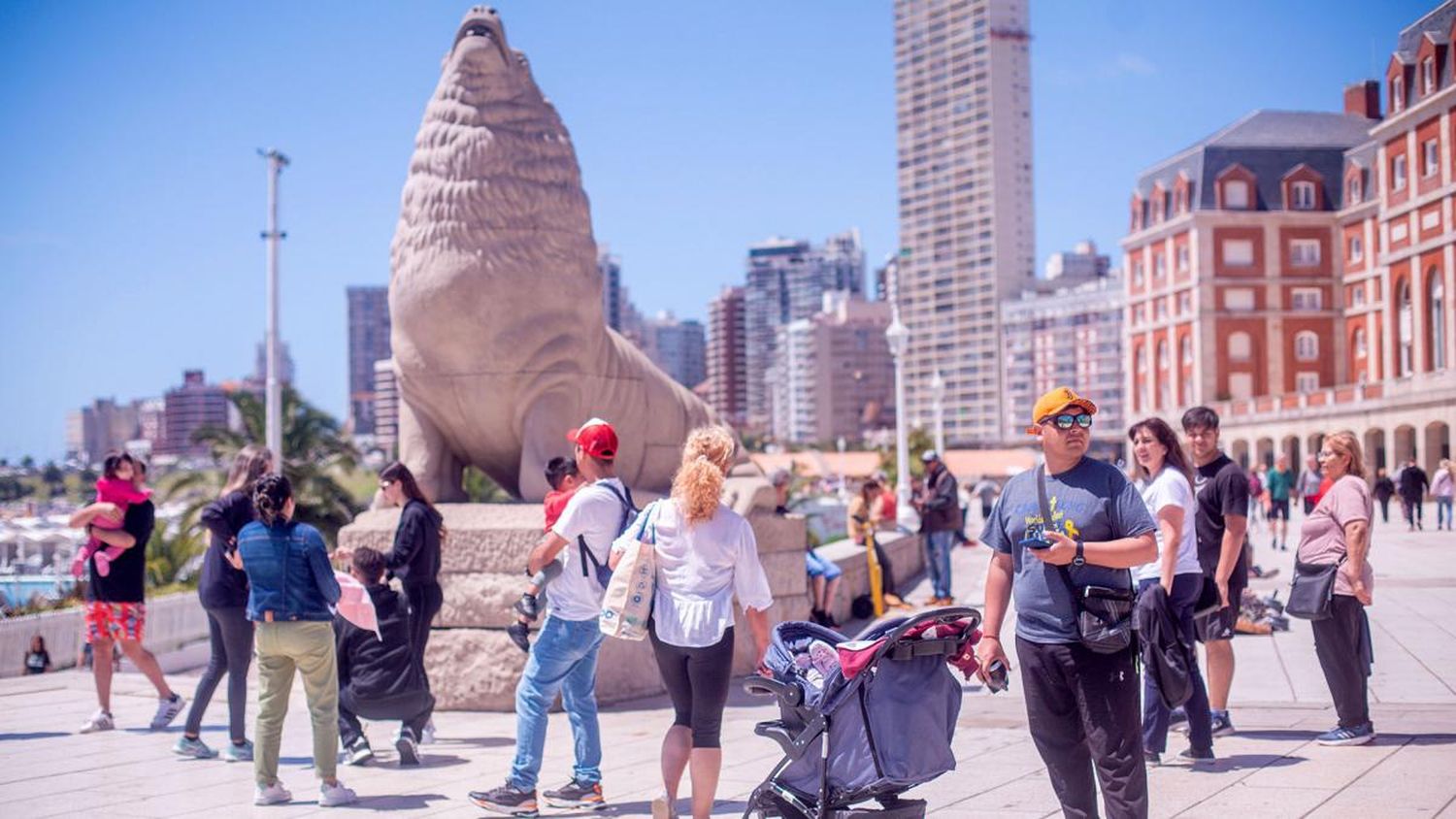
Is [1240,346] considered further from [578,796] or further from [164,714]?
[578,796]

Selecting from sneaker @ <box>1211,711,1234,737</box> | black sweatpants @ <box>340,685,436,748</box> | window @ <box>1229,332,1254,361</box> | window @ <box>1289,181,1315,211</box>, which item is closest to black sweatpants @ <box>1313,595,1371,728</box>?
sneaker @ <box>1211,711,1234,737</box>

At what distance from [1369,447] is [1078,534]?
3900 cm

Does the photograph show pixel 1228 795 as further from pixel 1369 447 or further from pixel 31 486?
pixel 31 486

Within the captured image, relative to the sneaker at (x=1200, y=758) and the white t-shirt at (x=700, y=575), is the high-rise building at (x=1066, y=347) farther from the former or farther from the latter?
the white t-shirt at (x=700, y=575)

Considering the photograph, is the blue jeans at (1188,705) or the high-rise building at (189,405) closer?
the blue jeans at (1188,705)

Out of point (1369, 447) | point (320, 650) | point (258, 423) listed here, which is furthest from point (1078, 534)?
point (1369, 447)

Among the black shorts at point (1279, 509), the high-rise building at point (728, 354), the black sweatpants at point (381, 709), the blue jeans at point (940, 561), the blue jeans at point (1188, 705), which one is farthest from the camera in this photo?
the high-rise building at point (728, 354)

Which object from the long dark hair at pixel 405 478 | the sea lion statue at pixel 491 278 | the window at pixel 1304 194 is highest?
the window at pixel 1304 194

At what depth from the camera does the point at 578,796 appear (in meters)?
5.82

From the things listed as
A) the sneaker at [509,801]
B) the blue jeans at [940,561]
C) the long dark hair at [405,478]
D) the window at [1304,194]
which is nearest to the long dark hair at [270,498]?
the long dark hair at [405,478]

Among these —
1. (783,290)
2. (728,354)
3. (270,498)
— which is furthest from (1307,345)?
(783,290)

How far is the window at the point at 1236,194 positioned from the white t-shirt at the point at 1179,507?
5571 centimetres

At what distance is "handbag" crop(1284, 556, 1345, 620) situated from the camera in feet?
21.6

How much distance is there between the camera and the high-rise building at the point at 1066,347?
389ft
